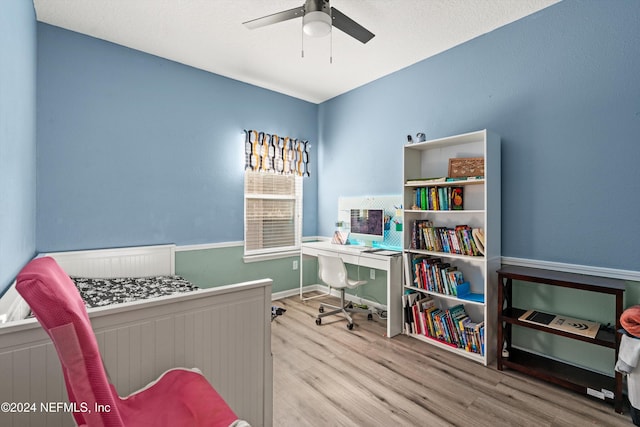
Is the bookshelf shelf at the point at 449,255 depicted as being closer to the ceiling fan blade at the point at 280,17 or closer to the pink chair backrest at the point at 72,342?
the ceiling fan blade at the point at 280,17

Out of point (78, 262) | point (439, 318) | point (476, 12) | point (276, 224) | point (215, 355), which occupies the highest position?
point (476, 12)

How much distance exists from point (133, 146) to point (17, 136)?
1.26m

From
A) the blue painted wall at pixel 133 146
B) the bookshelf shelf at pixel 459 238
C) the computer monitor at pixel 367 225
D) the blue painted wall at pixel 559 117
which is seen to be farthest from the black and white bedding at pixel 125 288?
the blue painted wall at pixel 559 117

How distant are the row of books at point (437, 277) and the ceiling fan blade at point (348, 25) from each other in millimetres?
1984

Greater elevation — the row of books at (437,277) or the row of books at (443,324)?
the row of books at (437,277)

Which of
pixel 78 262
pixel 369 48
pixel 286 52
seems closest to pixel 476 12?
pixel 369 48

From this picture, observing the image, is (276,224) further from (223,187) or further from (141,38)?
(141,38)

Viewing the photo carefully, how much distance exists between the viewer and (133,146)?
3109 mm

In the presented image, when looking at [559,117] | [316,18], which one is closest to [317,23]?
[316,18]

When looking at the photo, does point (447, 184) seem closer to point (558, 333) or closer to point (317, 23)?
point (558, 333)

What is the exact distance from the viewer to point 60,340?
767mm

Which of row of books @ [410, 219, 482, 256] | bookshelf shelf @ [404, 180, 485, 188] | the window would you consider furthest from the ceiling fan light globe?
the window

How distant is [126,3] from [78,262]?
88.0 inches

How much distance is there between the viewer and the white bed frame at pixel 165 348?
1.03 m
